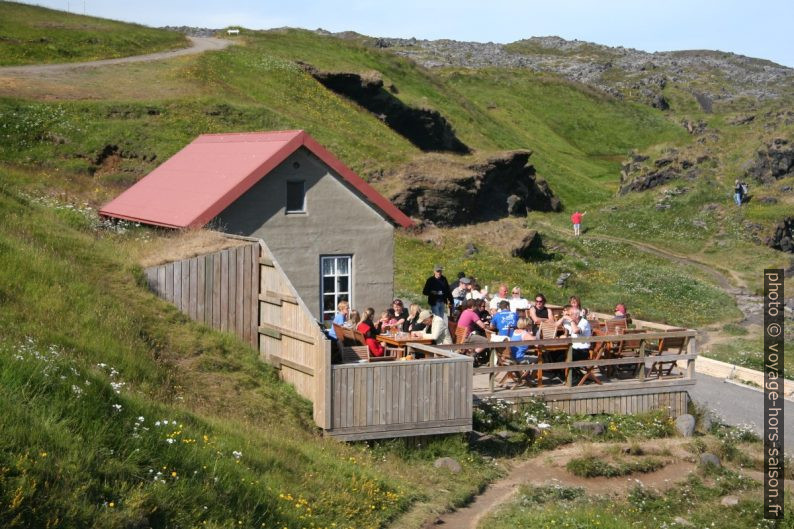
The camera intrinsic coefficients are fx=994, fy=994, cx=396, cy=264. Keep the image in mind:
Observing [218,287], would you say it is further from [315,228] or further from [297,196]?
[297,196]

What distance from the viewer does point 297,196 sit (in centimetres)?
2148

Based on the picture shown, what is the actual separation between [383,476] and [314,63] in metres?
52.4

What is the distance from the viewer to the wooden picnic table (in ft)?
55.7

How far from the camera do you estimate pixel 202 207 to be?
2048 centimetres

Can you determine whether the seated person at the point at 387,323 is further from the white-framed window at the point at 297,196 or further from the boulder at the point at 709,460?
the boulder at the point at 709,460

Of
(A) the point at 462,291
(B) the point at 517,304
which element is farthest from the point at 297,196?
(B) the point at 517,304

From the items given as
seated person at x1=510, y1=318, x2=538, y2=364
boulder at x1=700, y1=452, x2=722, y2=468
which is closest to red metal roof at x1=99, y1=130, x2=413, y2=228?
seated person at x1=510, y1=318, x2=538, y2=364

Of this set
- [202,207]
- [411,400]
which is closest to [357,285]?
[202,207]

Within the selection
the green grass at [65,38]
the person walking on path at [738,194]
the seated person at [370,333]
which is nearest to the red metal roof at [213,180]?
the seated person at [370,333]

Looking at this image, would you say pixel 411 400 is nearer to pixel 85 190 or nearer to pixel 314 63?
pixel 85 190

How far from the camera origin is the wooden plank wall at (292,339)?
47.3 feet

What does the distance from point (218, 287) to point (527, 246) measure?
969 inches

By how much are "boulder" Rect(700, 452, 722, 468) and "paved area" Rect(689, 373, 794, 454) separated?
3.73 metres

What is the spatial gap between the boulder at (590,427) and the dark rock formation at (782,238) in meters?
33.3
